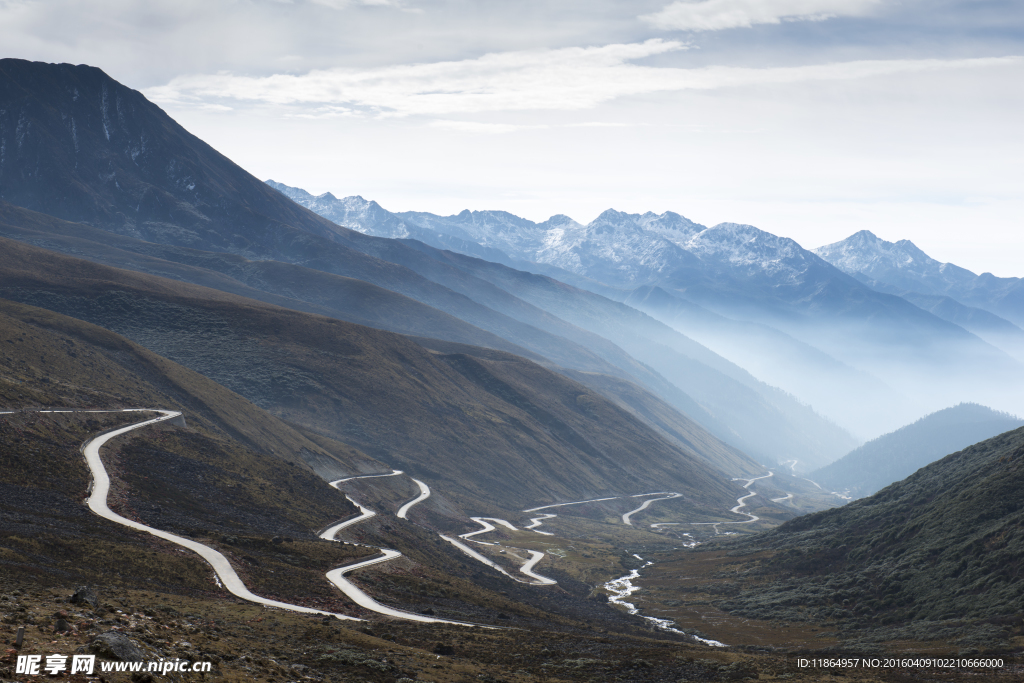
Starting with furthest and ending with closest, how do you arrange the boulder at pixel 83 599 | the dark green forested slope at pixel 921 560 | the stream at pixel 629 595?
the stream at pixel 629 595
the dark green forested slope at pixel 921 560
the boulder at pixel 83 599

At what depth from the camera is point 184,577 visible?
49.2 metres

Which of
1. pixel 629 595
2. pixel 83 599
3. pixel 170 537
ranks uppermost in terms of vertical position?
pixel 83 599

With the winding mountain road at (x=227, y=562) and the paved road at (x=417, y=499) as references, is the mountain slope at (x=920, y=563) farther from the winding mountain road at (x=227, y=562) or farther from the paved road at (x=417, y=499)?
the paved road at (x=417, y=499)

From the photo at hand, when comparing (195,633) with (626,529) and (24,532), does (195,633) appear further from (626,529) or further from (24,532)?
(626,529)

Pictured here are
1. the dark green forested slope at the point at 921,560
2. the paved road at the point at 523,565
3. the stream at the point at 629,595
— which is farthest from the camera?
the paved road at the point at 523,565

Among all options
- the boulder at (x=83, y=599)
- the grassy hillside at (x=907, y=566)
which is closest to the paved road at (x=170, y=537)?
the boulder at (x=83, y=599)

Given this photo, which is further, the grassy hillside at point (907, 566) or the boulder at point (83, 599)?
the grassy hillside at point (907, 566)

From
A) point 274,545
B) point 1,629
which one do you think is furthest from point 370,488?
point 1,629

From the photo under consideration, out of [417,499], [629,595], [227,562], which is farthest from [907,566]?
[417,499]

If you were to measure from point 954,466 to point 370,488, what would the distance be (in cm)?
8995

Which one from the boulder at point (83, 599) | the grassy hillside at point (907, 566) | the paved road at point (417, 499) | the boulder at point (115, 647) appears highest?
the boulder at point (115, 647)

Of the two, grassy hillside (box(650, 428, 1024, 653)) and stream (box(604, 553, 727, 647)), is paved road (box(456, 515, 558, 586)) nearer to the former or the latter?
stream (box(604, 553, 727, 647))

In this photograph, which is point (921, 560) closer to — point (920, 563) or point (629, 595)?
point (920, 563)

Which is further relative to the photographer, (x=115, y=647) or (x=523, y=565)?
(x=523, y=565)
